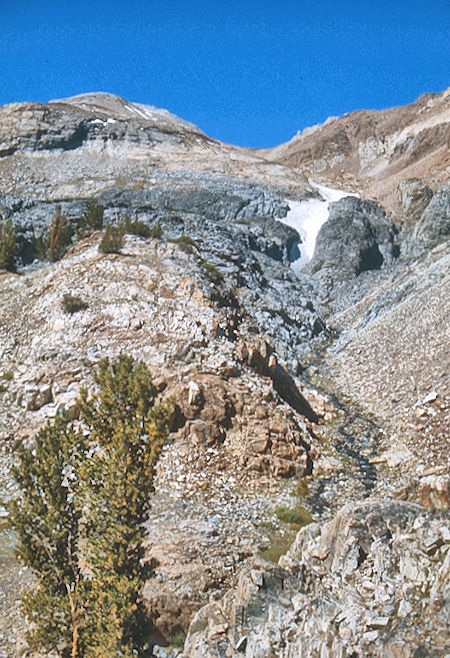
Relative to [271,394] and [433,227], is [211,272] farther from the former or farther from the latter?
[433,227]

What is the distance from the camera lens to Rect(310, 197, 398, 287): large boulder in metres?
48.1

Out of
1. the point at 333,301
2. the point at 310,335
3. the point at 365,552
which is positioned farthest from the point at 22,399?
the point at 333,301

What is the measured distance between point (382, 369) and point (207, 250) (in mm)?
18234

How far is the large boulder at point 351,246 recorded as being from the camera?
4809 centimetres

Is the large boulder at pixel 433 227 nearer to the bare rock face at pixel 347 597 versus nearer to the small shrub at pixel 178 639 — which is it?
the bare rock face at pixel 347 597

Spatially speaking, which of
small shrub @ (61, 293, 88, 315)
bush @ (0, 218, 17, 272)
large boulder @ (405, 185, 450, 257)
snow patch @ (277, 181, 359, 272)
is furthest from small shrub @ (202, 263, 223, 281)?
large boulder @ (405, 185, 450, 257)

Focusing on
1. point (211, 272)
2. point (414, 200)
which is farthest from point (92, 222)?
point (414, 200)

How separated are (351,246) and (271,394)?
32.2 metres

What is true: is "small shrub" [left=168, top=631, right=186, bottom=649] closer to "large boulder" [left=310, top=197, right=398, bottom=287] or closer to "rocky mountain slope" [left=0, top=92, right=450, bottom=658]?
"rocky mountain slope" [left=0, top=92, right=450, bottom=658]

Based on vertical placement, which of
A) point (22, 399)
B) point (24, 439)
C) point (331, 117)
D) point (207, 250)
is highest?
point (331, 117)

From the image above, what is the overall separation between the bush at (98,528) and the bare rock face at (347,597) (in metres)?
1.82

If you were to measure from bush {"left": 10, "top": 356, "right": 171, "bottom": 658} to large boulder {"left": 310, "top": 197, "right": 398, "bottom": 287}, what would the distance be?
119 ft

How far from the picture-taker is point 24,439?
19.8 metres

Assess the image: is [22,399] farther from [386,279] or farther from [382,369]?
[386,279]
